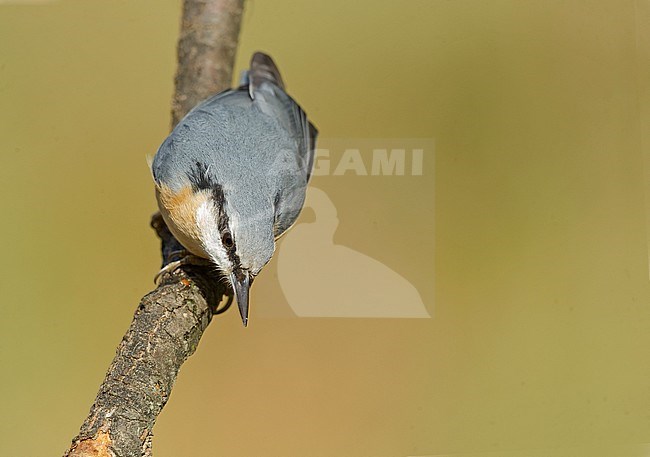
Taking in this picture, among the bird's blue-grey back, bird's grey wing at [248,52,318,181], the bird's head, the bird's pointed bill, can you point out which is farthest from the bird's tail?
the bird's pointed bill

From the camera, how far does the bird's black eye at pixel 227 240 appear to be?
1.52m

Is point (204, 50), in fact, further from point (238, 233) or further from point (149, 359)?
point (149, 359)

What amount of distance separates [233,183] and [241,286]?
26cm

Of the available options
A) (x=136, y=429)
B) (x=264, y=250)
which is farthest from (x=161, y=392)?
(x=264, y=250)

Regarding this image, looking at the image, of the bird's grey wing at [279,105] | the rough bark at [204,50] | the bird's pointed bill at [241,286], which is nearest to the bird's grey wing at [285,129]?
the bird's grey wing at [279,105]

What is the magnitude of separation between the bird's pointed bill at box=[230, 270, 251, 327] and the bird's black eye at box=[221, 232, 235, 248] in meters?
0.07

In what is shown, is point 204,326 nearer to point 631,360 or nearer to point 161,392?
point 161,392

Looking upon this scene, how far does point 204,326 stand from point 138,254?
0.87 metres

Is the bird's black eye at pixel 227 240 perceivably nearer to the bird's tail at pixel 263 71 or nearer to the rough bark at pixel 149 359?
the rough bark at pixel 149 359

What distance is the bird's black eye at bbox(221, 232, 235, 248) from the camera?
1.52 meters

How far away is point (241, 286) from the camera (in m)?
1.54

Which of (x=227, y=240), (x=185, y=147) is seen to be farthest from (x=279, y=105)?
(x=227, y=240)

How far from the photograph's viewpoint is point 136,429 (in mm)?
1121

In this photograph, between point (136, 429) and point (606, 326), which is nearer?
point (136, 429)
